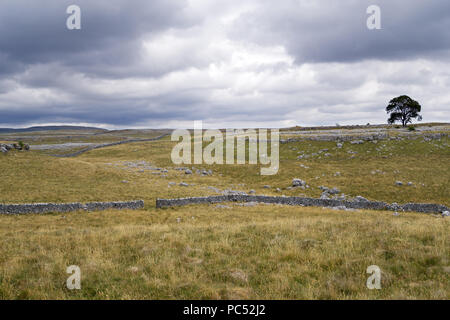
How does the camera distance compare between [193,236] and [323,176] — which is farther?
[323,176]

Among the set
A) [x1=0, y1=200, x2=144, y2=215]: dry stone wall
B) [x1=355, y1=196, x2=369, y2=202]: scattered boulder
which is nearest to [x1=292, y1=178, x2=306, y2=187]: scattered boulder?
[x1=355, y1=196, x2=369, y2=202]: scattered boulder

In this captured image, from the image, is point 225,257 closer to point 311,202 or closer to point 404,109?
point 311,202

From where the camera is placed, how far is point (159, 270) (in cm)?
830

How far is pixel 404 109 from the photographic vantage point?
94.6 meters

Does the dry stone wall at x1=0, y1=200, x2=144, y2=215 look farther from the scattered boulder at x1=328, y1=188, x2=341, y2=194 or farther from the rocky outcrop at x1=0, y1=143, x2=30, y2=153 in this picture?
the rocky outcrop at x1=0, y1=143, x2=30, y2=153

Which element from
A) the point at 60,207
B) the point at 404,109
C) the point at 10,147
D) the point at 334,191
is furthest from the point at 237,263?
the point at 404,109

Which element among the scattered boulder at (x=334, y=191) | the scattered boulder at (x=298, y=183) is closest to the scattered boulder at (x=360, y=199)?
the scattered boulder at (x=334, y=191)

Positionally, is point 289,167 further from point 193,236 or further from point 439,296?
point 439,296

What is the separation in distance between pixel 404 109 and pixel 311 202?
8865 cm

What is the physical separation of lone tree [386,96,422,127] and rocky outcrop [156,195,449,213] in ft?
274

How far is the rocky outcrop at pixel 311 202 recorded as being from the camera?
79.7ft

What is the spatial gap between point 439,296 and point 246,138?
61058 millimetres

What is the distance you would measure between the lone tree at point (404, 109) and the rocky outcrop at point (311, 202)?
8339cm
